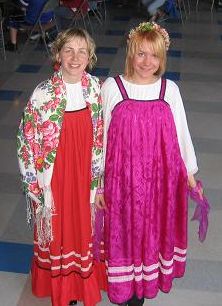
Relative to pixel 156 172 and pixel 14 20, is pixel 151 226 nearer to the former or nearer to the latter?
pixel 156 172

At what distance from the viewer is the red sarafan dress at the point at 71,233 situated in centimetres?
196

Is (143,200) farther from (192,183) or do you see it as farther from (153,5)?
(153,5)

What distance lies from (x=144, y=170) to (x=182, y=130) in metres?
0.23

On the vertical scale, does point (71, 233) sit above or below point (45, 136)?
below

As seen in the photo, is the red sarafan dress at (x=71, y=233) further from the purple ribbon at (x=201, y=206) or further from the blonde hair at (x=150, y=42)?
the purple ribbon at (x=201, y=206)

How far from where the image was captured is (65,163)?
1.99 m

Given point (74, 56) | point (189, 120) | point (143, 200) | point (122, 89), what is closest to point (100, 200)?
point (143, 200)

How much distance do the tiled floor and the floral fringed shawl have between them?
2.28 feet

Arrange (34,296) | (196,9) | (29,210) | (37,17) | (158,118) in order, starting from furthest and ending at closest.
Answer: (196,9) → (37,17) → (34,296) → (29,210) → (158,118)

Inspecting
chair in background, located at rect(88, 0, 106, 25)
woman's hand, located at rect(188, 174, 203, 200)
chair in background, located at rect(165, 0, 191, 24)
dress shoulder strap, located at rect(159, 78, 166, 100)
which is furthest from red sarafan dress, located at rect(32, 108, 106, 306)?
chair in background, located at rect(165, 0, 191, 24)

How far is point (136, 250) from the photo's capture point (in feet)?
7.02

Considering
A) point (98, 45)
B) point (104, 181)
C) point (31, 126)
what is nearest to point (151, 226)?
point (104, 181)

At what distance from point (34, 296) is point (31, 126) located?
1.00 metres

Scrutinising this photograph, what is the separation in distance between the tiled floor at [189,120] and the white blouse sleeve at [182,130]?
2.70 ft
